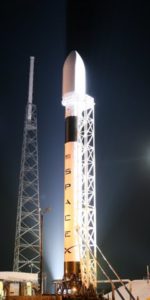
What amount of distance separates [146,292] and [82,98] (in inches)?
592

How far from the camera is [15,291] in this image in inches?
1431

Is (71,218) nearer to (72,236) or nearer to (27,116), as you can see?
(72,236)

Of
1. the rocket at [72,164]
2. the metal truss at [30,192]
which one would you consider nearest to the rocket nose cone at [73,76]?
the rocket at [72,164]

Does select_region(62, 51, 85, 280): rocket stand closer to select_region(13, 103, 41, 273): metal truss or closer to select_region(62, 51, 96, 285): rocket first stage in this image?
select_region(62, 51, 96, 285): rocket first stage

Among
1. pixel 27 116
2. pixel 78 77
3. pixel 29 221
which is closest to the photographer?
pixel 78 77

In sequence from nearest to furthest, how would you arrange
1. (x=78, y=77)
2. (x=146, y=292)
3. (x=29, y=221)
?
1. (x=146, y=292)
2. (x=78, y=77)
3. (x=29, y=221)

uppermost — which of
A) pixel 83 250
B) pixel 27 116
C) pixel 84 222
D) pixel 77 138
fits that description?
pixel 27 116

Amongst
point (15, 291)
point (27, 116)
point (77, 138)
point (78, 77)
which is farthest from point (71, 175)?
point (27, 116)

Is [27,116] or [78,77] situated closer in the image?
[78,77]

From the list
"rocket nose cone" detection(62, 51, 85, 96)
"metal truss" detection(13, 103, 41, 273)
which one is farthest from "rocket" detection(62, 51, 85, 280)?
"metal truss" detection(13, 103, 41, 273)

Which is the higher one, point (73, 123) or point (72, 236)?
point (73, 123)

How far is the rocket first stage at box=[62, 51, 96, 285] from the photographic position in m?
32.6

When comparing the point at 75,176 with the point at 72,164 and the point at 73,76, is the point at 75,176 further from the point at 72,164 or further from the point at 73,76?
the point at 73,76

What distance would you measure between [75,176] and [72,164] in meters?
0.93
